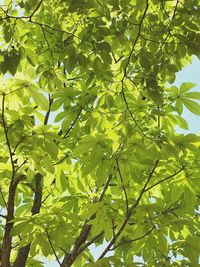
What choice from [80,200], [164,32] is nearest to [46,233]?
[80,200]

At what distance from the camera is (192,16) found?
101 inches

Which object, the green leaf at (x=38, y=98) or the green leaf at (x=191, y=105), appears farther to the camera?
the green leaf at (x=191, y=105)

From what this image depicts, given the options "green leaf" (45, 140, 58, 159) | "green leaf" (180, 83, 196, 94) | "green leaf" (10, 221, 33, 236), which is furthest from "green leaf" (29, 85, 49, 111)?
"green leaf" (180, 83, 196, 94)

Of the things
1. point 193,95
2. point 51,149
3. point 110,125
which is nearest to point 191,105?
point 193,95

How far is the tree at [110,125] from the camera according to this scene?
256cm

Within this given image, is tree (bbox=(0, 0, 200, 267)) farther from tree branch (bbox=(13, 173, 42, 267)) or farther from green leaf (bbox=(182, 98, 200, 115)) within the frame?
tree branch (bbox=(13, 173, 42, 267))

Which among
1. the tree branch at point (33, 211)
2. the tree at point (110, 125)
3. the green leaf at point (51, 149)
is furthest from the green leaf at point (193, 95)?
the tree branch at point (33, 211)

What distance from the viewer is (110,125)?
3275mm

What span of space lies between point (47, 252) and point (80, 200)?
29.4 inches

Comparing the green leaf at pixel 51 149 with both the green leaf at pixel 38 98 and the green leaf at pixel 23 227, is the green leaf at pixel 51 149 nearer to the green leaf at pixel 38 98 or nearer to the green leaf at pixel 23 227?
the green leaf at pixel 38 98

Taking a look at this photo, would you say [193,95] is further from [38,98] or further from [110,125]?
[38,98]

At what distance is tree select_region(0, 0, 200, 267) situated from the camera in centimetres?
256

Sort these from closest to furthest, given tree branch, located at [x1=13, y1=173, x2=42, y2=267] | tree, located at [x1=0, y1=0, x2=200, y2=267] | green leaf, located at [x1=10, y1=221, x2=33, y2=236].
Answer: tree, located at [x1=0, y1=0, x2=200, y2=267] < green leaf, located at [x1=10, y1=221, x2=33, y2=236] < tree branch, located at [x1=13, y1=173, x2=42, y2=267]

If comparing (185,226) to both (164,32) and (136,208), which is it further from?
(164,32)
